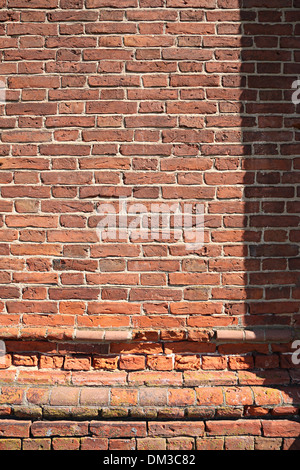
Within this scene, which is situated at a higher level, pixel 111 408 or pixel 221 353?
pixel 221 353

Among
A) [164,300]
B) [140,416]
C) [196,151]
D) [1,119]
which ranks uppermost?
[1,119]

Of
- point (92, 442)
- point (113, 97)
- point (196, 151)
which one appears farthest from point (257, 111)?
point (92, 442)

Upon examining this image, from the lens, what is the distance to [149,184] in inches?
69.7

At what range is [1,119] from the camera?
70.9 inches

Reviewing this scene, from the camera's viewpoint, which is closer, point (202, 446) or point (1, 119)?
point (202, 446)

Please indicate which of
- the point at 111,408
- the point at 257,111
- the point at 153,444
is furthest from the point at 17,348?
the point at 257,111

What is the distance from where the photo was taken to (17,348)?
177cm

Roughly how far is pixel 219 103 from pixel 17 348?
184 centimetres

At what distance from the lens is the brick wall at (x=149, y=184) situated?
1759 mm

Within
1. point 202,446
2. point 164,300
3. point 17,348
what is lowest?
point 202,446

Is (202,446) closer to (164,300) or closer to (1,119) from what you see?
(164,300)

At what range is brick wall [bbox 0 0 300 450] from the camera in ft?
5.77

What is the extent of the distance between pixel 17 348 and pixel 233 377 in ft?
4.08

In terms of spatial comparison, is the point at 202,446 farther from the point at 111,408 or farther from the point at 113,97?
the point at 113,97
